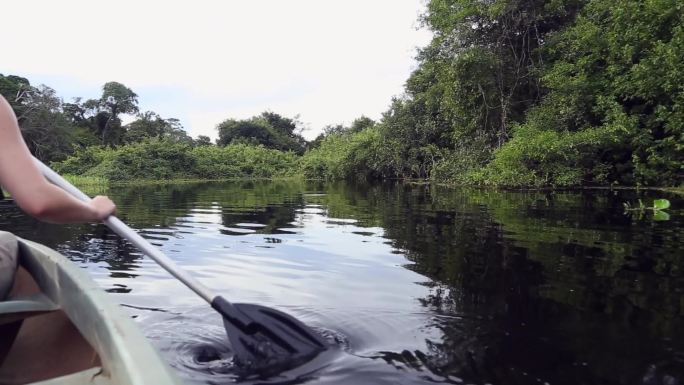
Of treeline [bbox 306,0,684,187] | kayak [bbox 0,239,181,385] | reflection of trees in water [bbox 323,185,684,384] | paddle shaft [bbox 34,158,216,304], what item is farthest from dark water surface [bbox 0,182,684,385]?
treeline [bbox 306,0,684,187]

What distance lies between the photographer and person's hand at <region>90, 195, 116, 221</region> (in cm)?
185

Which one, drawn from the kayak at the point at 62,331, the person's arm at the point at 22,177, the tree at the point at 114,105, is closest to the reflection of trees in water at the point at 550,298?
the kayak at the point at 62,331

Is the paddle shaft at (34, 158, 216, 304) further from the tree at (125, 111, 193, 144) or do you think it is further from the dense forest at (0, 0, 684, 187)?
the tree at (125, 111, 193, 144)

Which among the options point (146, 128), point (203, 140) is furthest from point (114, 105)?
point (203, 140)

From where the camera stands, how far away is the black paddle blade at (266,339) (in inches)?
102

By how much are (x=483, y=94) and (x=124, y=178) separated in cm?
2177

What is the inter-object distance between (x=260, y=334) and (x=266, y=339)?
0.05 metres

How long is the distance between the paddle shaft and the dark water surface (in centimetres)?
50

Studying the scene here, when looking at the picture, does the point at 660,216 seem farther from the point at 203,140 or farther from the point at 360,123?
the point at 203,140

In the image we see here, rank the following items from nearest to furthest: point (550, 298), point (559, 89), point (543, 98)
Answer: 1. point (550, 298)
2. point (559, 89)
3. point (543, 98)

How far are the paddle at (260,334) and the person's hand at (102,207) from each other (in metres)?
0.56

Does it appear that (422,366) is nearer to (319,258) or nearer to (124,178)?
(319,258)

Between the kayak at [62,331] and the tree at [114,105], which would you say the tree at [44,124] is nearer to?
the tree at [114,105]

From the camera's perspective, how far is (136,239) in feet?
7.49
